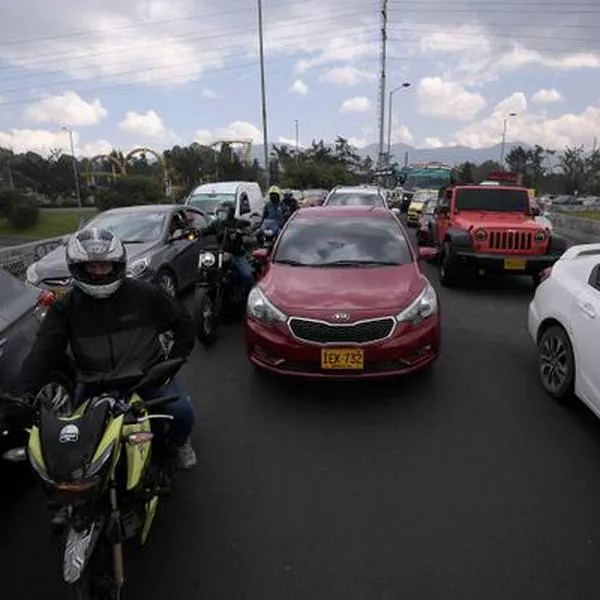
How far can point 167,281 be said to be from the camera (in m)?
8.20

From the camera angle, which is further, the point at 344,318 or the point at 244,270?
the point at 244,270

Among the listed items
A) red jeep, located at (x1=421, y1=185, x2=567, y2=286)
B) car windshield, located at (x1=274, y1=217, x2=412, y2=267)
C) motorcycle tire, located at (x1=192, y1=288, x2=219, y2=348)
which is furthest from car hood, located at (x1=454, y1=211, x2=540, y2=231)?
motorcycle tire, located at (x1=192, y1=288, x2=219, y2=348)

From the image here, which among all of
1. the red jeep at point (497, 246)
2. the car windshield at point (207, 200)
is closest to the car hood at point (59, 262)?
the red jeep at point (497, 246)

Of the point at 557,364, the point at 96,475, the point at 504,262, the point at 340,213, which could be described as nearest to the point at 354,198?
the point at 504,262

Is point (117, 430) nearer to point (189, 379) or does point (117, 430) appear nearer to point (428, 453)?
point (428, 453)

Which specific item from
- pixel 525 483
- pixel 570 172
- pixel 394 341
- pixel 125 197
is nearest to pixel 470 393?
pixel 394 341

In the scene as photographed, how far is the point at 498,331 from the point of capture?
670 cm

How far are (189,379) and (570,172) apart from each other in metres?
80.9

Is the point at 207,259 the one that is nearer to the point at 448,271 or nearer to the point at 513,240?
the point at 448,271

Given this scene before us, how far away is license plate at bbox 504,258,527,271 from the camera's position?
8.57 metres

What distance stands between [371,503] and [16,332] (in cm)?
268

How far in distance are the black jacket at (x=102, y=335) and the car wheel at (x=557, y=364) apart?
→ 3.07m

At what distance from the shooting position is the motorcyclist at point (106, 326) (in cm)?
278

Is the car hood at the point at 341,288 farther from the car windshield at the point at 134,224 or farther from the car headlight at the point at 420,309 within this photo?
the car windshield at the point at 134,224
